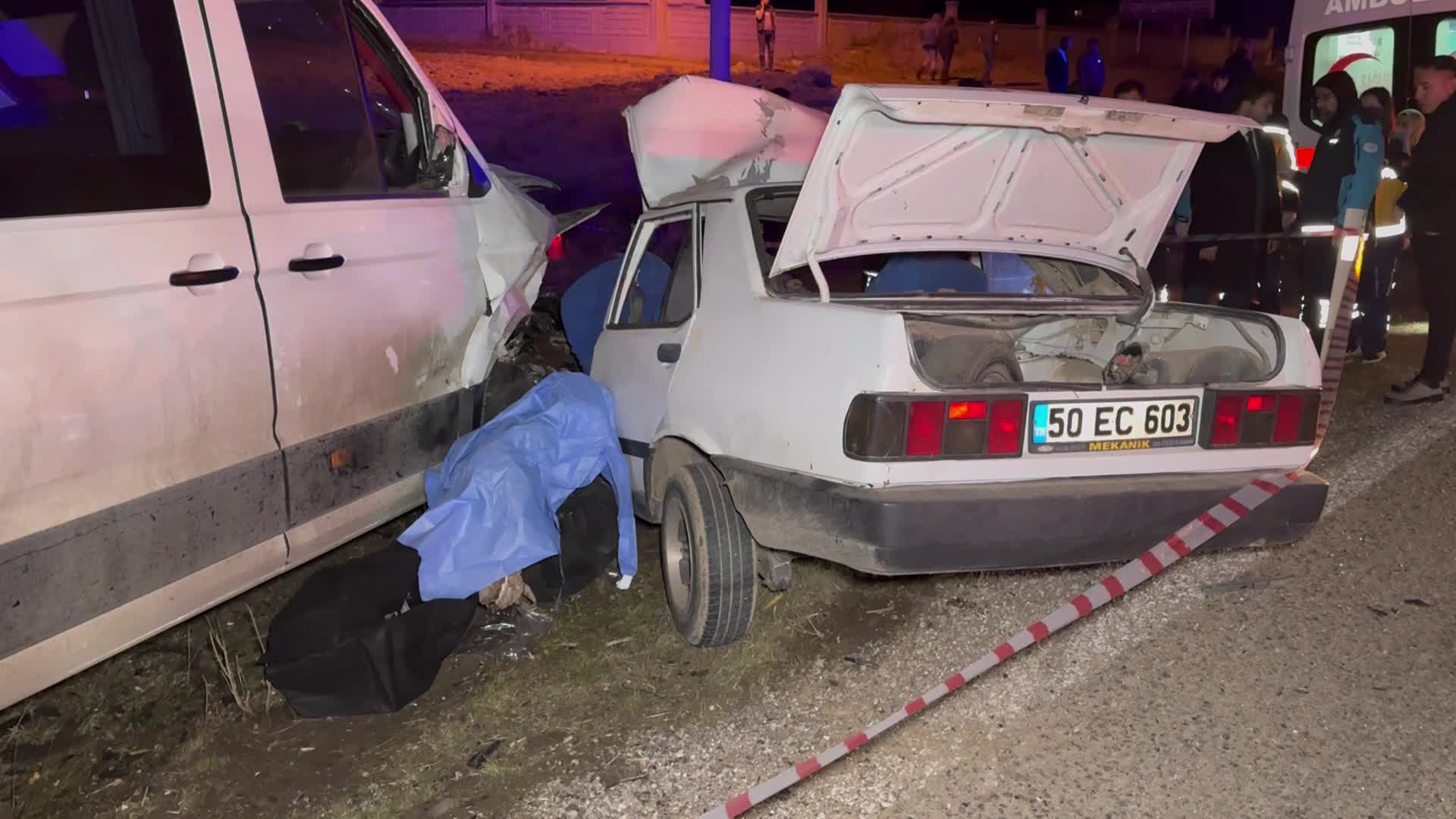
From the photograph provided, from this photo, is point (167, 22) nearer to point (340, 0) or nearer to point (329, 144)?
point (329, 144)

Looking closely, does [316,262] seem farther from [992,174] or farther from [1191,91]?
[1191,91]

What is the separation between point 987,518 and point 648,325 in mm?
1747

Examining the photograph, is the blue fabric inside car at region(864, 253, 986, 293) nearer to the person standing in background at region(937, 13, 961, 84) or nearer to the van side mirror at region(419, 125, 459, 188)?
the van side mirror at region(419, 125, 459, 188)

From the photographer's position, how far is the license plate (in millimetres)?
3045

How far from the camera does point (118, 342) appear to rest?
2.52 meters

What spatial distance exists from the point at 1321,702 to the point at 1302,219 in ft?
17.5

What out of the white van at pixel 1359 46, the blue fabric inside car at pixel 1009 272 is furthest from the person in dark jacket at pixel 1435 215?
the blue fabric inside car at pixel 1009 272

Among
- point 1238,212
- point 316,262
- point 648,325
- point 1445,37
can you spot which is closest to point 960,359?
point 648,325

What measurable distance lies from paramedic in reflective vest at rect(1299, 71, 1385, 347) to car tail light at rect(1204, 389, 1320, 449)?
11.9ft

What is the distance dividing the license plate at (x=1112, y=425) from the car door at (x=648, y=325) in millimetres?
1363

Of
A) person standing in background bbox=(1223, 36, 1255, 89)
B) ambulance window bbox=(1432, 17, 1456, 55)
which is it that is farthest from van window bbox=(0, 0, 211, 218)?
person standing in background bbox=(1223, 36, 1255, 89)

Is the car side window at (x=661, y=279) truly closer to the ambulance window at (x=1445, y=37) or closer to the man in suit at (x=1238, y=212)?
the man in suit at (x=1238, y=212)

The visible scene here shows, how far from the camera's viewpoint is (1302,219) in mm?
7379

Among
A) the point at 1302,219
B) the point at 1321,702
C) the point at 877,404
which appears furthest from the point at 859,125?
the point at 1302,219
